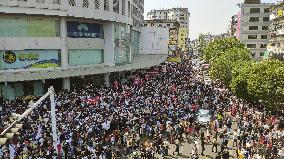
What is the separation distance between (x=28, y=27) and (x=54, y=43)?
11.2 feet

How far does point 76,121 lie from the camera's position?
26812 millimetres

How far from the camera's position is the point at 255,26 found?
92.5 metres

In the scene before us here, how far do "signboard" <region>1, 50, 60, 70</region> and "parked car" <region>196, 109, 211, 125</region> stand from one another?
17.2 m

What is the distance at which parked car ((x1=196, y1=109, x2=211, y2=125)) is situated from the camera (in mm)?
31797

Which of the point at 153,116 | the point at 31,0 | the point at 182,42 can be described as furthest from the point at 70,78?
the point at 182,42

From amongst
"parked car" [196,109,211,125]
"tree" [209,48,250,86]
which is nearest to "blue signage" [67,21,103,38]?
"tree" [209,48,250,86]

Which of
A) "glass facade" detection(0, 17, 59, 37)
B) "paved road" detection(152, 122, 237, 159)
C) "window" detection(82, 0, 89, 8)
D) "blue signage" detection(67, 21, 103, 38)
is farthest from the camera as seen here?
"window" detection(82, 0, 89, 8)

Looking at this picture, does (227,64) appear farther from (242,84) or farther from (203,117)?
(203,117)

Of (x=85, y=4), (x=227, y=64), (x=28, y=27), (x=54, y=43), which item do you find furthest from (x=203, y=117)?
(x=227, y=64)

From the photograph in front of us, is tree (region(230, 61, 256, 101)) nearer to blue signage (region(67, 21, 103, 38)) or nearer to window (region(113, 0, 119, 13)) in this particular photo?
blue signage (region(67, 21, 103, 38))

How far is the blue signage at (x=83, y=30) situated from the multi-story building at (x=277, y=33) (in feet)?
116

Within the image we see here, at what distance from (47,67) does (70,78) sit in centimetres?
347

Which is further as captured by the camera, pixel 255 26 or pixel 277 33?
pixel 255 26

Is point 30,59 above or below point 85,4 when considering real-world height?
below
